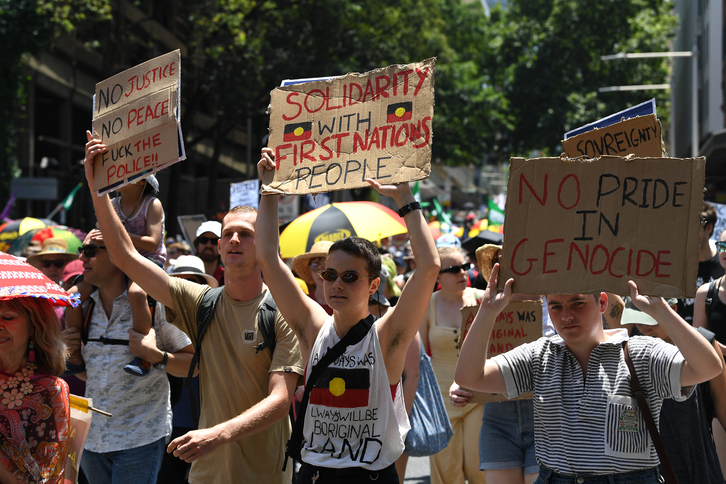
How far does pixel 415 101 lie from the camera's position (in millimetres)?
3133

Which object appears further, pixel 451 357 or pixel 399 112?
pixel 451 357

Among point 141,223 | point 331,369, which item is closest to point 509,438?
point 331,369

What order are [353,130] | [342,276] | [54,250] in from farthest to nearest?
1. [54,250]
2. [353,130]
3. [342,276]

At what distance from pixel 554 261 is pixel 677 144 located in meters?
43.0

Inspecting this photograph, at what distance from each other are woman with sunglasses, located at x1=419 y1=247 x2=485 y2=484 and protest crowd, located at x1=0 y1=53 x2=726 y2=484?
0.81m

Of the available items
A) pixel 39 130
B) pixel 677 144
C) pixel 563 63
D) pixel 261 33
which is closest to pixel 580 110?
pixel 563 63

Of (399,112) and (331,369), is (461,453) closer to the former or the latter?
(331,369)

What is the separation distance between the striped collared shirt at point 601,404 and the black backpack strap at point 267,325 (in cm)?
106

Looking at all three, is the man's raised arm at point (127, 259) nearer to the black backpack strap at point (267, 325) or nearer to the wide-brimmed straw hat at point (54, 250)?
the black backpack strap at point (267, 325)

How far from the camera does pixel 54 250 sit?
6383 millimetres

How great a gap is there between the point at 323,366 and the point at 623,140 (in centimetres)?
205

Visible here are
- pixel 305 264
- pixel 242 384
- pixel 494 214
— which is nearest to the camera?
pixel 242 384

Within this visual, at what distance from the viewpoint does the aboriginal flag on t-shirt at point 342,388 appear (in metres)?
3.00

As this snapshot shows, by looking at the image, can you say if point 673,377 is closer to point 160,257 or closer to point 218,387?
point 218,387
